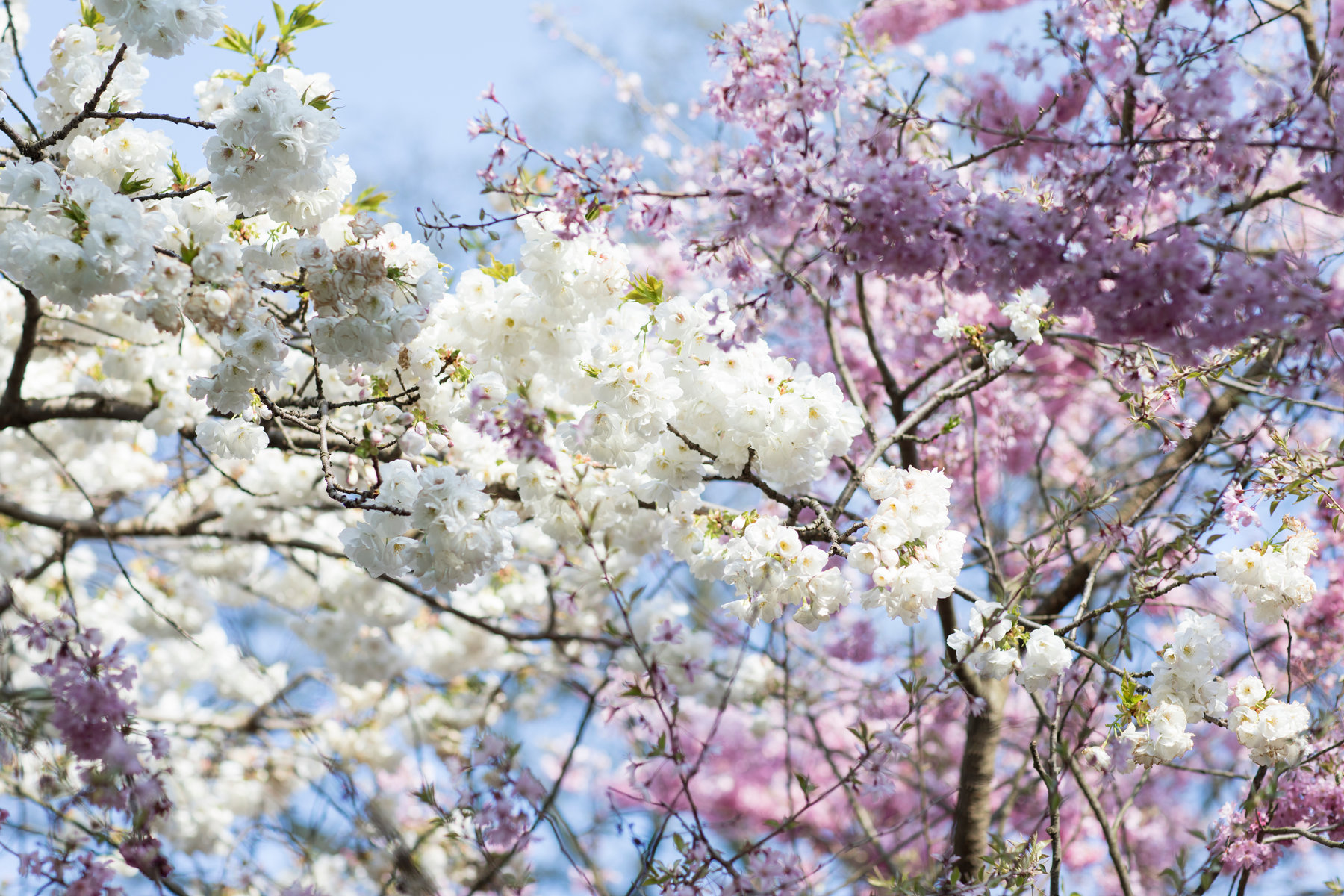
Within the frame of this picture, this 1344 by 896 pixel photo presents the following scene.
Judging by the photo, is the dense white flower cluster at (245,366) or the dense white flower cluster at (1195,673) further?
the dense white flower cluster at (1195,673)

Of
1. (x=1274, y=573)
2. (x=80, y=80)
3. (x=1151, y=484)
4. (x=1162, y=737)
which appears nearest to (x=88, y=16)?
(x=80, y=80)

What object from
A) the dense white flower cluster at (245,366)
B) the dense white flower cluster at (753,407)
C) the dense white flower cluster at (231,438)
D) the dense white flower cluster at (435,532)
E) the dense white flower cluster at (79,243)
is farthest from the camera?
the dense white flower cluster at (231,438)

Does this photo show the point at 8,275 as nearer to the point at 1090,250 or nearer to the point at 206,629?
the point at 1090,250

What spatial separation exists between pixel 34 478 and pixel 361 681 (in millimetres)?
2333

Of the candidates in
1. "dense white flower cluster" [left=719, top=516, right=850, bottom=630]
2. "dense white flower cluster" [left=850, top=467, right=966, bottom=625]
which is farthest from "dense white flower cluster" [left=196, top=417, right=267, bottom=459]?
"dense white flower cluster" [left=850, top=467, right=966, bottom=625]

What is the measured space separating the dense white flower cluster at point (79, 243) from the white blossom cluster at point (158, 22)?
0.42 m

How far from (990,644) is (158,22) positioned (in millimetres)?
2310

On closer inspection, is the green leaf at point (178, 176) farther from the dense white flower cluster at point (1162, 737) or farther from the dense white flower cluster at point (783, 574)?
the dense white flower cluster at point (1162, 737)

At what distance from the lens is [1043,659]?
82.2 inches

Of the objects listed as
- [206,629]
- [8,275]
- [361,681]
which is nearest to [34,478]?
[206,629]

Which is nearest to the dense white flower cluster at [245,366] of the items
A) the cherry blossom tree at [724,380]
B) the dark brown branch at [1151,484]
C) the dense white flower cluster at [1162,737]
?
the cherry blossom tree at [724,380]

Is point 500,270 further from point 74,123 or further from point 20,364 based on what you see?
point 20,364

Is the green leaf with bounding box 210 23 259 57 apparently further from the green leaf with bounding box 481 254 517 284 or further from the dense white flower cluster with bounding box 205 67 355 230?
the green leaf with bounding box 481 254 517 284

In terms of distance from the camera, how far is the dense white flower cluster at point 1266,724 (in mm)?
2117
